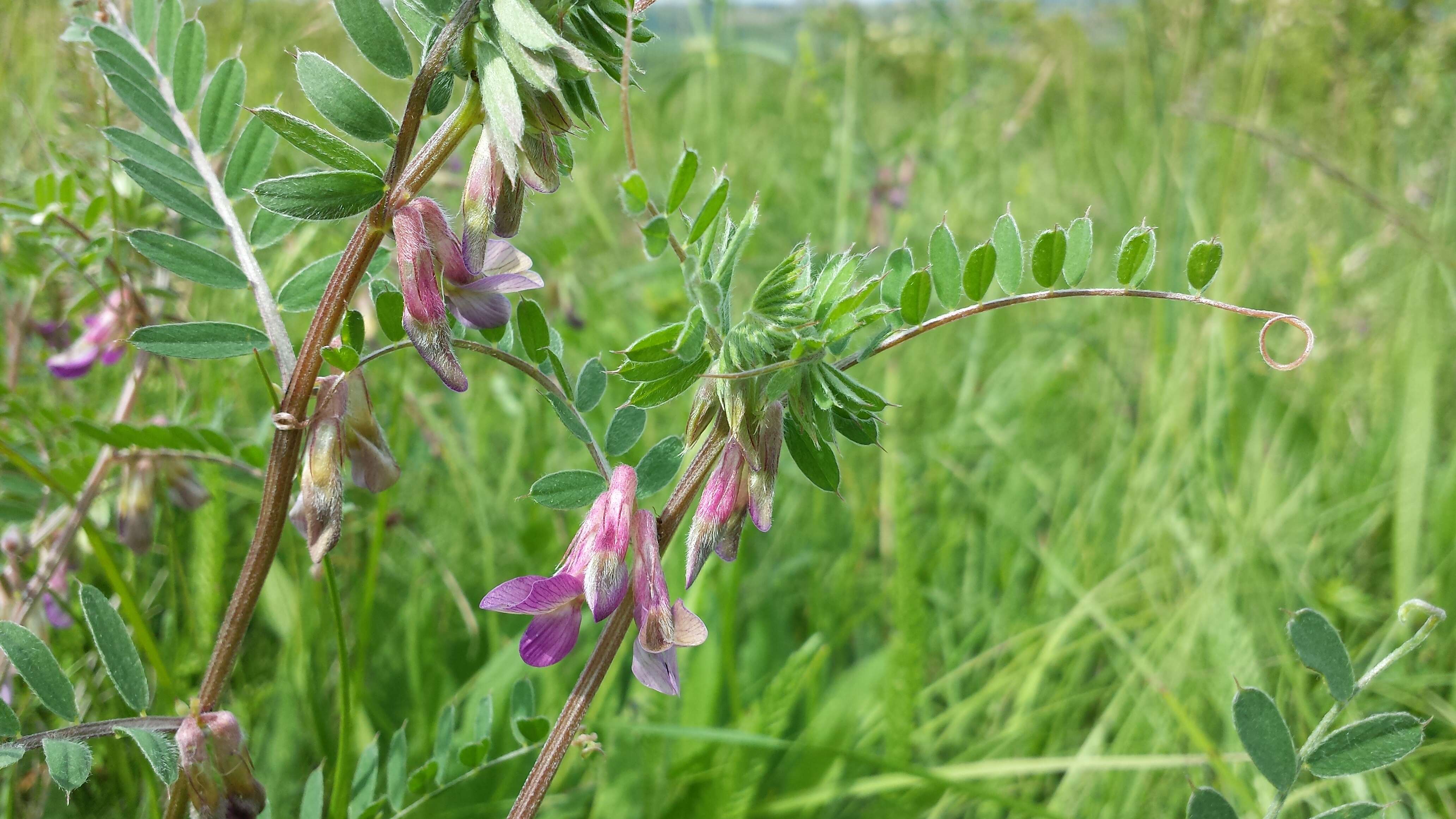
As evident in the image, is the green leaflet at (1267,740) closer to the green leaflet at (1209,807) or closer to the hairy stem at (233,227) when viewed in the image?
the green leaflet at (1209,807)

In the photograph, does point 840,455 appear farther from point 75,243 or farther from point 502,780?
point 75,243

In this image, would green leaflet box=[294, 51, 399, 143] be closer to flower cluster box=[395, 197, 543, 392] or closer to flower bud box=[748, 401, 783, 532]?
flower cluster box=[395, 197, 543, 392]

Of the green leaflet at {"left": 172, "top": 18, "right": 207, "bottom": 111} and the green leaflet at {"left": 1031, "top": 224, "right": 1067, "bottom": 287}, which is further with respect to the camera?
the green leaflet at {"left": 172, "top": 18, "right": 207, "bottom": 111}

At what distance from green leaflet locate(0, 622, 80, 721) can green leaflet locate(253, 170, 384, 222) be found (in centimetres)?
31

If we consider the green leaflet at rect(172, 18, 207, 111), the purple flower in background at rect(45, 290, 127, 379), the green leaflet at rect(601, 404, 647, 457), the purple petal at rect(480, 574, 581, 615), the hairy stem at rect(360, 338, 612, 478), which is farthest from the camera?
the purple flower in background at rect(45, 290, 127, 379)

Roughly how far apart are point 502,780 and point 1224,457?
58.1 inches

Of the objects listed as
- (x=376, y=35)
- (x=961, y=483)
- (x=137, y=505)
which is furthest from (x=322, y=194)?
(x=961, y=483)

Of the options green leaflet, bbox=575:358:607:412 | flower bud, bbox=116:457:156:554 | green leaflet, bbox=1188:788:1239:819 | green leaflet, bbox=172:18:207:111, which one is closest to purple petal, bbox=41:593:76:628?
flower bud, bbox=116:457:156:554

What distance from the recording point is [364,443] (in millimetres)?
667

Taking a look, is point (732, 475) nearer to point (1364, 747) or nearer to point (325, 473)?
point (325, 473)

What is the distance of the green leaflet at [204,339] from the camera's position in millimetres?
690

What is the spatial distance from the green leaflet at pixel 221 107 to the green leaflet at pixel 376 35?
0.77 feet

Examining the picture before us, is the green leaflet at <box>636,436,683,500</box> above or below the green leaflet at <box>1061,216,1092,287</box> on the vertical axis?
below

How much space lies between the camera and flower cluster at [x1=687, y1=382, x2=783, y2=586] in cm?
58
